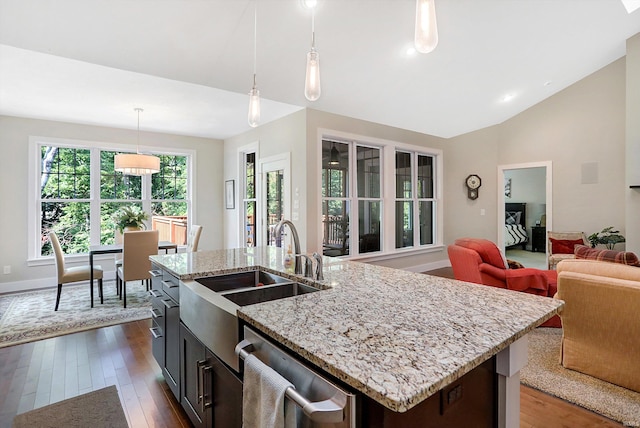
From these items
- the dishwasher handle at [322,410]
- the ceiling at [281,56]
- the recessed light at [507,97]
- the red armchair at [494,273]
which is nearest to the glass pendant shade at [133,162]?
the ceiling at [281,56]

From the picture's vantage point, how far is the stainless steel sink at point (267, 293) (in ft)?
5.81

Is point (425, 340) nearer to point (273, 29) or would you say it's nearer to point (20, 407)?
point (20, 407)

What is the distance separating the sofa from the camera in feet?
7.10

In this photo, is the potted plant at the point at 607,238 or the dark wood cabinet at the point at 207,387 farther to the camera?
the potted plant at the point at 607,238

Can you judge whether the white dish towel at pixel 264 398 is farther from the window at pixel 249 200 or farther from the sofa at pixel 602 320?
the window at pixel 249 200

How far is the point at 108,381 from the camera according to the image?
95.0 inches

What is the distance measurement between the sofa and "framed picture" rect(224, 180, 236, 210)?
17.4ft

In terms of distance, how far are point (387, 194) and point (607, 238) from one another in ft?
10.7

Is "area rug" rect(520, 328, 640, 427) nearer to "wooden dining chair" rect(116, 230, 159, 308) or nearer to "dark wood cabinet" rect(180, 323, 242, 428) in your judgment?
"dark wood cabinet" rect(180, 323, 242, 428)

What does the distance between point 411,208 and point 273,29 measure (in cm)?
425

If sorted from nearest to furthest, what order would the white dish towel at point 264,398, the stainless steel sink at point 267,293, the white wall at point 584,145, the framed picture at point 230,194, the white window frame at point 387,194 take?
1. the white dish towel at point 264,398
2. the stainless steel sink at point 267,293
3. the white window frame at point 387,194
4. the white wall at point 584,145
5. the framed picture at point 230,194

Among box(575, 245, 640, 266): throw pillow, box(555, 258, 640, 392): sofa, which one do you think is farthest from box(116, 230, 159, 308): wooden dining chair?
box(575, 245, 640, 266): throw pillow

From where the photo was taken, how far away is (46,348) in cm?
295

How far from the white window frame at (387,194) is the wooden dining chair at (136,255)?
2.19 m
